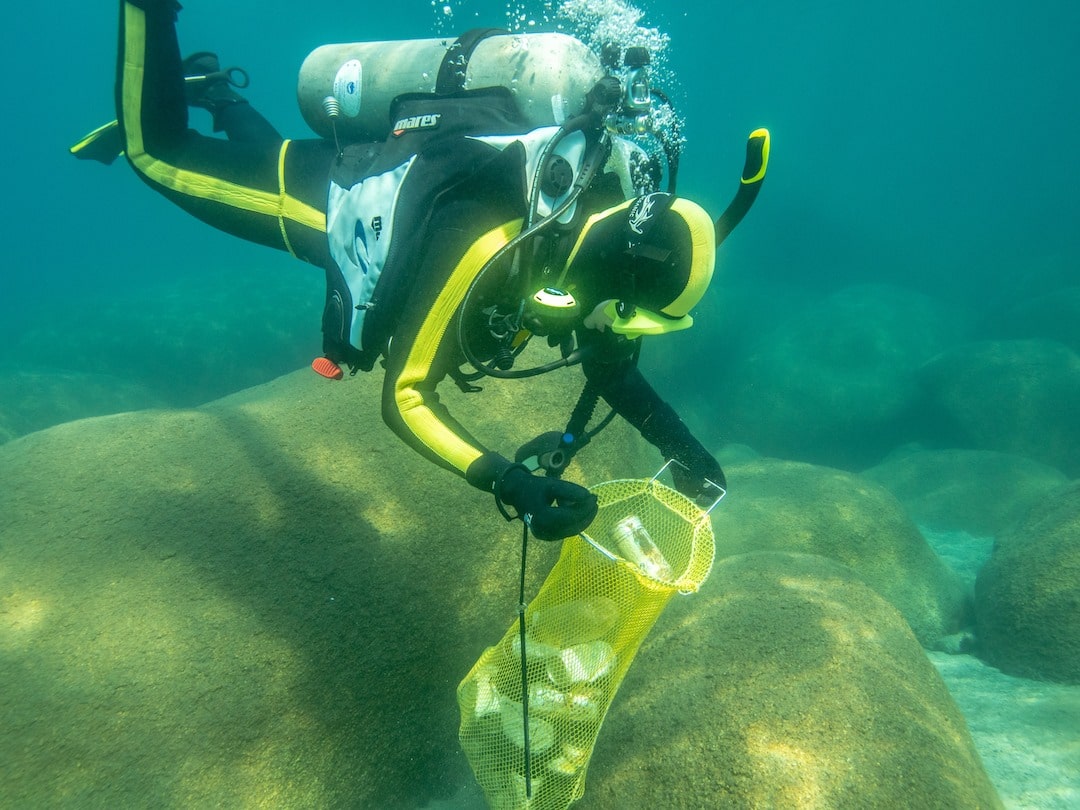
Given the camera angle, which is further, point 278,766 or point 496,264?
point 278,766

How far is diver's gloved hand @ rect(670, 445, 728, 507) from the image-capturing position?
3412mm

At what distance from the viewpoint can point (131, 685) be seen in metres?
2.71

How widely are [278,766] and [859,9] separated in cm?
6711

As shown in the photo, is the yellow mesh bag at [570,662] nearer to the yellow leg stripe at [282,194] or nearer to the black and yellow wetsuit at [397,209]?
the black and yellow wetsuit at [397,209]

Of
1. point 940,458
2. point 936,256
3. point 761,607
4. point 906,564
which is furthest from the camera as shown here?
point 936,256

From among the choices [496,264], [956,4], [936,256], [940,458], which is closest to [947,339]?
[940,458]

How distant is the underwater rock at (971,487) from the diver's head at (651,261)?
27.9 ft

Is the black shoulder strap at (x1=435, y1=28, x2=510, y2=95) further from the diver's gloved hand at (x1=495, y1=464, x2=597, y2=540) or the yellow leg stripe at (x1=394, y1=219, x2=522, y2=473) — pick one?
the diver's gloved hand at (x1=495, y1=464, x2=597, y2=540)

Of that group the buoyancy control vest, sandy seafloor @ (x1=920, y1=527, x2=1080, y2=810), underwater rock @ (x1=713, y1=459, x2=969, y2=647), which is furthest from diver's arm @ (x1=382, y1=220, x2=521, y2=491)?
underwater rock @ (x1=713, y1=459, x2=969, y2=647)

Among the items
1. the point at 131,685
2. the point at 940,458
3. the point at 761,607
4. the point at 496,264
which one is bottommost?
the point at 940,458

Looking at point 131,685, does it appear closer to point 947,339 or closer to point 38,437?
point 38,437

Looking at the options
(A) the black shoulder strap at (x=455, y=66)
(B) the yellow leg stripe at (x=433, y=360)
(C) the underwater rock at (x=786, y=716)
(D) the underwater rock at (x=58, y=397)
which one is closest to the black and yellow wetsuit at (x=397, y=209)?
(B) the yellow leg stripe at (x=433, y=360)

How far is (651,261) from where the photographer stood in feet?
8.16

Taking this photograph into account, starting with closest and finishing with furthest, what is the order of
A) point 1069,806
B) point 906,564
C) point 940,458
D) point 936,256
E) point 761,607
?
point 1069,806 < point 761,607 < point 906,564 < point 940,458 < point 936,256
